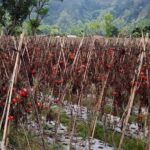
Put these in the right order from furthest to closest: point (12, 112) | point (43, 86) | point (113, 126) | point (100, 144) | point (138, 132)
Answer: point (43, 86) → point (113, 126) → point (138, 132) → point (100, 144) → point (12, 112)

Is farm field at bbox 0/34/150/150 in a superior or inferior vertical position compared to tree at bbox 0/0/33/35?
inferior

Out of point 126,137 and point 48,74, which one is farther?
point 48,74

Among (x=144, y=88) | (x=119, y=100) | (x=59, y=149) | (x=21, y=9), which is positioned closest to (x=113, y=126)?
(x=119, y=100)

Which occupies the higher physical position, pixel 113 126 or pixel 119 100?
pixel 119 100

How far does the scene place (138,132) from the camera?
9.15 meters

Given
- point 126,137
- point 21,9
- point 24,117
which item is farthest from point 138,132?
point 21,9

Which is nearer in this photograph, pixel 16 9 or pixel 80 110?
pixel 80 110

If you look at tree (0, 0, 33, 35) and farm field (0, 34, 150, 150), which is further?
tree (0, 0, 33, 35)

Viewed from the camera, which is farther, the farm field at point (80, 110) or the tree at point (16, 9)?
the tree at point (16, 9)

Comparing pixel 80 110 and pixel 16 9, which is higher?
pixel 16 9

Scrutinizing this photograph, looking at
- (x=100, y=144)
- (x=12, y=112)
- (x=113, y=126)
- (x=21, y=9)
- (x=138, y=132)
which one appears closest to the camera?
(x=12, y=112)

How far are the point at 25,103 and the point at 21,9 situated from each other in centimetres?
5033

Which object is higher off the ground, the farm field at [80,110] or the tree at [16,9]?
the tree at [16,9]

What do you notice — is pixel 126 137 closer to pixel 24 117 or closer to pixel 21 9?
pixel 24 117
